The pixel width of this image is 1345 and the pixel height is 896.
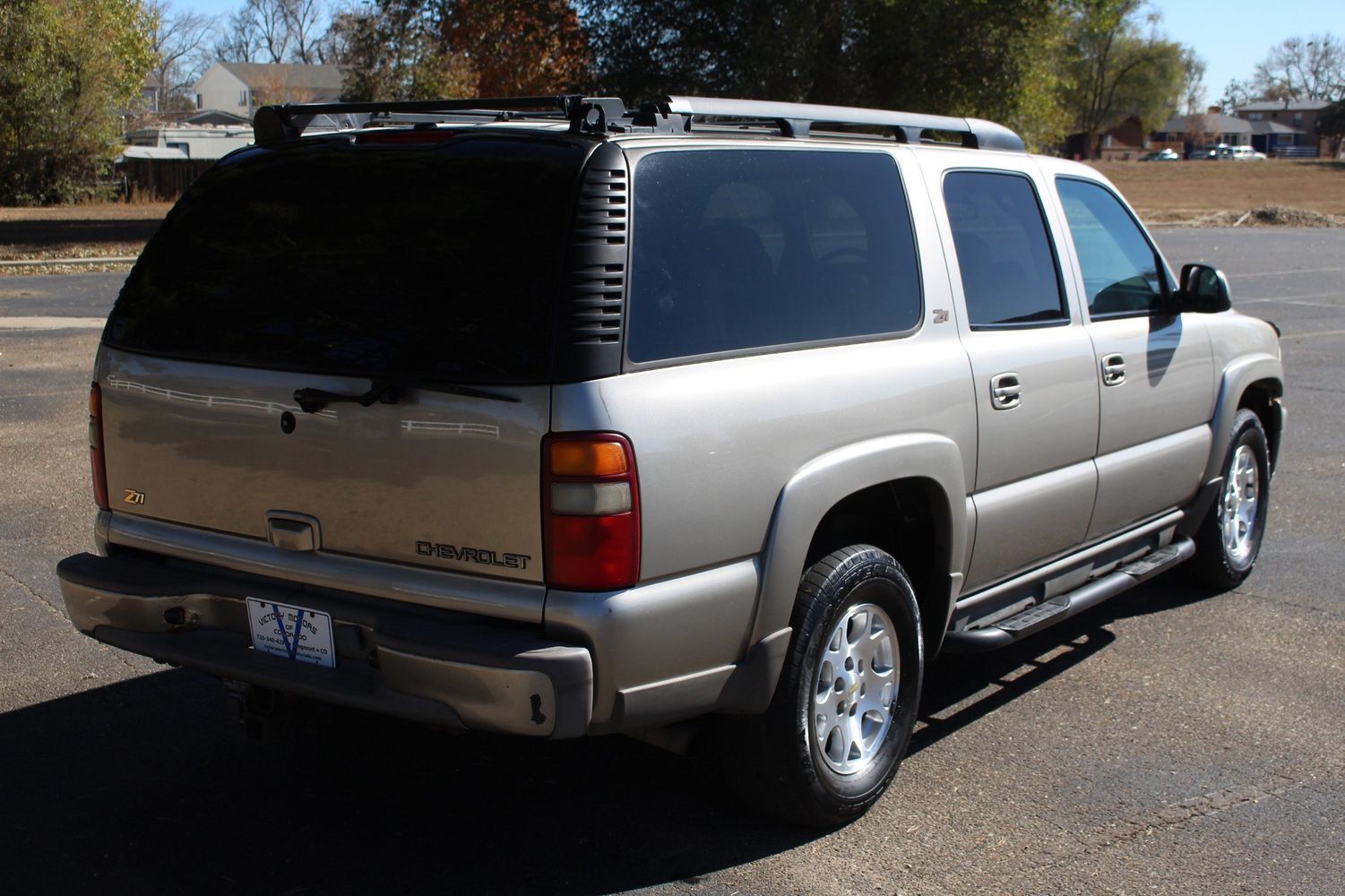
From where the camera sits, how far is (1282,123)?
16425 centimetres

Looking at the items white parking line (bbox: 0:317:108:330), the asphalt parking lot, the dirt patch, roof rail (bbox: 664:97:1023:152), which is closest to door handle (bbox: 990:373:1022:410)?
roof rail (bbox: 664:97:1023:152)

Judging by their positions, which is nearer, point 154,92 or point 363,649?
point 363,649

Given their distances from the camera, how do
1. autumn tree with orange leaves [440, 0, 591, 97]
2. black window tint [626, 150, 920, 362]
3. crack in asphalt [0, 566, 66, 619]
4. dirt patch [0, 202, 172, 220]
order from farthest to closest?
1. dirt patch [0, 202, 172, 220]
2. autumn tree with orange leaves [440, 0, 591, 97]
3. crack in asphalt [0, 566, 66, 619]
4. black window tint [626, 150, 920, 362]

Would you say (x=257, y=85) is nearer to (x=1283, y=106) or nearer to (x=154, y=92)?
(x=154, y=92)

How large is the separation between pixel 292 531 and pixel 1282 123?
182 m

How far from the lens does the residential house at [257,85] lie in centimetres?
8994

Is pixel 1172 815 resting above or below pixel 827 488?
below

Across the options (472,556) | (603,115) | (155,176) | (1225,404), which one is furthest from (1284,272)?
(155,176)

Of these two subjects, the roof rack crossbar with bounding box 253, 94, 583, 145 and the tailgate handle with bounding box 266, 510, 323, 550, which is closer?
the tailgate handle with bounding box 266, 510, 323, 550

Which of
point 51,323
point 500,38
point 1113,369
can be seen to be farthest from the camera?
point 500,38

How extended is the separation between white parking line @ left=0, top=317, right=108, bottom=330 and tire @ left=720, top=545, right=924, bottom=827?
12801 millimetres

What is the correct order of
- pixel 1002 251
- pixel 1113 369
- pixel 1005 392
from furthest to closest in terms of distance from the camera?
1. pixel 1113 369
2. pixel 1002 251
3. pixel 1005 392

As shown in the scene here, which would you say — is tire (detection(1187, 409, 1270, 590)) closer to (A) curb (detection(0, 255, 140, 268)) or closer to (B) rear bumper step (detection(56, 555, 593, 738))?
(B) rear bumper step (detection(56, 555, 593, 738))

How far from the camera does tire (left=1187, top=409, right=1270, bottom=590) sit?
6.20 m
